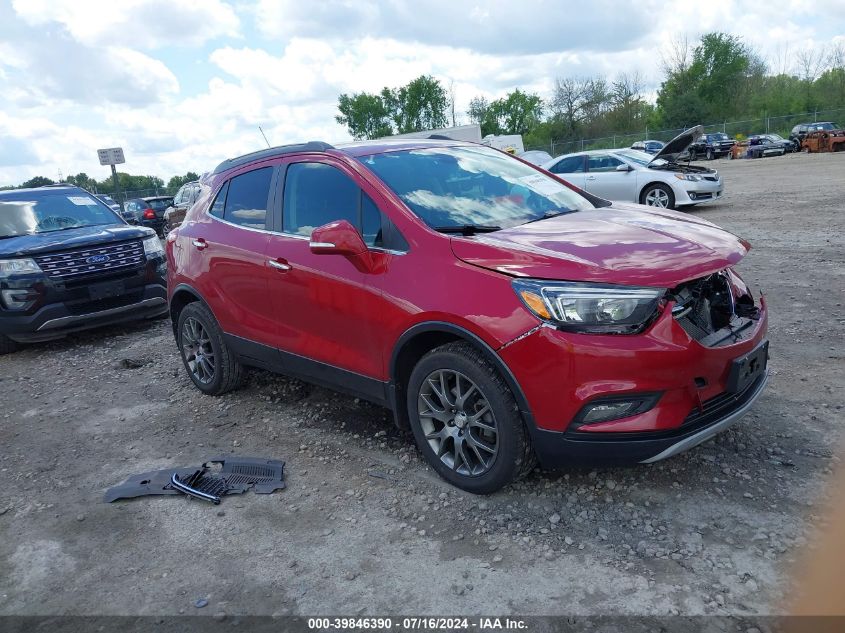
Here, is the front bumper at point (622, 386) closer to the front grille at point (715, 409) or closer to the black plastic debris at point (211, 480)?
the front grille at point (715, 409)

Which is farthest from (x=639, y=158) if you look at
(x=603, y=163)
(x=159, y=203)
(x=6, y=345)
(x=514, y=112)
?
(x=514, y=112)

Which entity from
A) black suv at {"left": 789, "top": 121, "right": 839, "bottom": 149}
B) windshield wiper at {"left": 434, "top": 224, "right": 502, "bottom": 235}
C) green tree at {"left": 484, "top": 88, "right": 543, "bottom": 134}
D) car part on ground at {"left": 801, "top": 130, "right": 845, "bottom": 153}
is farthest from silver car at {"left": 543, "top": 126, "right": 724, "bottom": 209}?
green tree at {"left": 484, "top": 88, "right": 543, "bottom": 134}

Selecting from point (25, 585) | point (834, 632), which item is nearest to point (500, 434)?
point (834, 632)

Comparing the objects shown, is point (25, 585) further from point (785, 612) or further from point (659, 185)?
point (659, 185)

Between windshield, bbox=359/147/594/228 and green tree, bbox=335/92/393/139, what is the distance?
330ft

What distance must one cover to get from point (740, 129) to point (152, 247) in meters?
51.2

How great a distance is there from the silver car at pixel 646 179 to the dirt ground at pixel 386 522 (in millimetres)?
8874

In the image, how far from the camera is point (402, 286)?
11.2 feet

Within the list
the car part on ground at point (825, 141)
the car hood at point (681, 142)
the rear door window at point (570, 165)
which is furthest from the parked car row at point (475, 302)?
the car part on ground at point (825, 141)

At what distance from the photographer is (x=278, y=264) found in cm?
421

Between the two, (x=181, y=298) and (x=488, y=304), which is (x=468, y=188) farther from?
(x=181, y=298)

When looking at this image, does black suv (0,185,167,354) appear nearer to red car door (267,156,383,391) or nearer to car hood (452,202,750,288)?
red car door (267,156,383,391)

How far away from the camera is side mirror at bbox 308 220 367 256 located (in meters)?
3.45

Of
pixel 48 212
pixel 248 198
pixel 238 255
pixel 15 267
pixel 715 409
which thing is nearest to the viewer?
pixel 715 409
